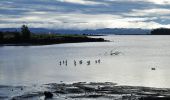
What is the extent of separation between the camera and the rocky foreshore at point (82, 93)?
46.6 metres

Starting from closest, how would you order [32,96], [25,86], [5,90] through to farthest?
[32,96] → [5,90] → [25,86]

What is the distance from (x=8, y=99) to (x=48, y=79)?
22873 millimetres

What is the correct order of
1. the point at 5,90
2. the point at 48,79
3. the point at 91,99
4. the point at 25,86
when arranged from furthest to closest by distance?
the point at 48,79, the point at 25,86, the point at 5,90, the point at 91,99

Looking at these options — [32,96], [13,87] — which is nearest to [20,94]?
[32,96]

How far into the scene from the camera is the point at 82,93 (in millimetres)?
49781

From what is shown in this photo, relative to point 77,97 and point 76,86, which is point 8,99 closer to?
point 77,97

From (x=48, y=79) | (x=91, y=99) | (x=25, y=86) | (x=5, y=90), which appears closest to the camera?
(x=91, y=99)

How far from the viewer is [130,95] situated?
47531 mm

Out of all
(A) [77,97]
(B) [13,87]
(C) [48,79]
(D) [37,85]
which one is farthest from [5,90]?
(C) [48,79]

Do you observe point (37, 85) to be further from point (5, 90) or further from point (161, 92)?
point (161, 92)

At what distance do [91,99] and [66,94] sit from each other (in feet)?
16.5

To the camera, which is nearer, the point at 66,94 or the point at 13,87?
the point at 66,94

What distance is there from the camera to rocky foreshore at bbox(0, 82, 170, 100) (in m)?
46.6

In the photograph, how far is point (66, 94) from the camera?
49625 millimetres
